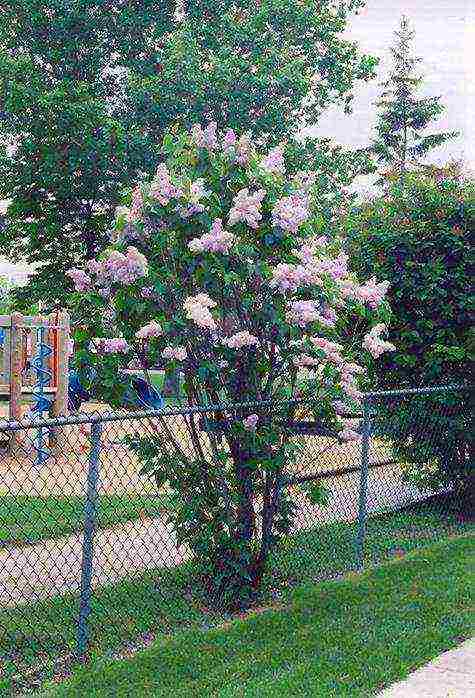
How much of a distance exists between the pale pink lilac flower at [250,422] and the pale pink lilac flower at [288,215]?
Result: 3.61 ft

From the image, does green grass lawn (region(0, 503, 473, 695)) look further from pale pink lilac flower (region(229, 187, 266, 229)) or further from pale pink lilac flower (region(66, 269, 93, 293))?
pale pink lilac flower (region(229, 187, 266, 229))

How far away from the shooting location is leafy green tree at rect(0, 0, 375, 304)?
21.0m

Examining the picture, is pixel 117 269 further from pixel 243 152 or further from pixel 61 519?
pixel 61 519

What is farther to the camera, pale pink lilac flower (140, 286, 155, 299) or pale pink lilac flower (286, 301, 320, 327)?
pale pink lilac flower (140, 286, 155, 299)

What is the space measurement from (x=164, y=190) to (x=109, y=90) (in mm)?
18518

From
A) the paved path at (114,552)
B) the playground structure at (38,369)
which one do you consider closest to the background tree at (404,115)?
the playground structure at (38,369)

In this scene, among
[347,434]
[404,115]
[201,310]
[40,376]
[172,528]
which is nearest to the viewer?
[201,310]

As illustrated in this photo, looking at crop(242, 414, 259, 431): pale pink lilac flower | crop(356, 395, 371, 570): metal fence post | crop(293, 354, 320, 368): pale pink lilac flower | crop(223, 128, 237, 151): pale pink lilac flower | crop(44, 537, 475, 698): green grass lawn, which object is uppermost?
crop(223, 128, 237, 151): pale pink lilac flower

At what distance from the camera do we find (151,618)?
542cm

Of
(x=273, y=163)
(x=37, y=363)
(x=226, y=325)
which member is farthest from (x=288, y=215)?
(x=37, y=363)

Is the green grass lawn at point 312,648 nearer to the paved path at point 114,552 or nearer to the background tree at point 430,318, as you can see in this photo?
the paved path at point 114,552

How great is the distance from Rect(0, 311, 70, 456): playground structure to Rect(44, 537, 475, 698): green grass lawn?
7.10 metres

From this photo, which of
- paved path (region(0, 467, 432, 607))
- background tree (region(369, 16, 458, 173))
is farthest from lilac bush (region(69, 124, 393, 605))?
background tree (region(369, 16, 458, 173))

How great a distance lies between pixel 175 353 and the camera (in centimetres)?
542
